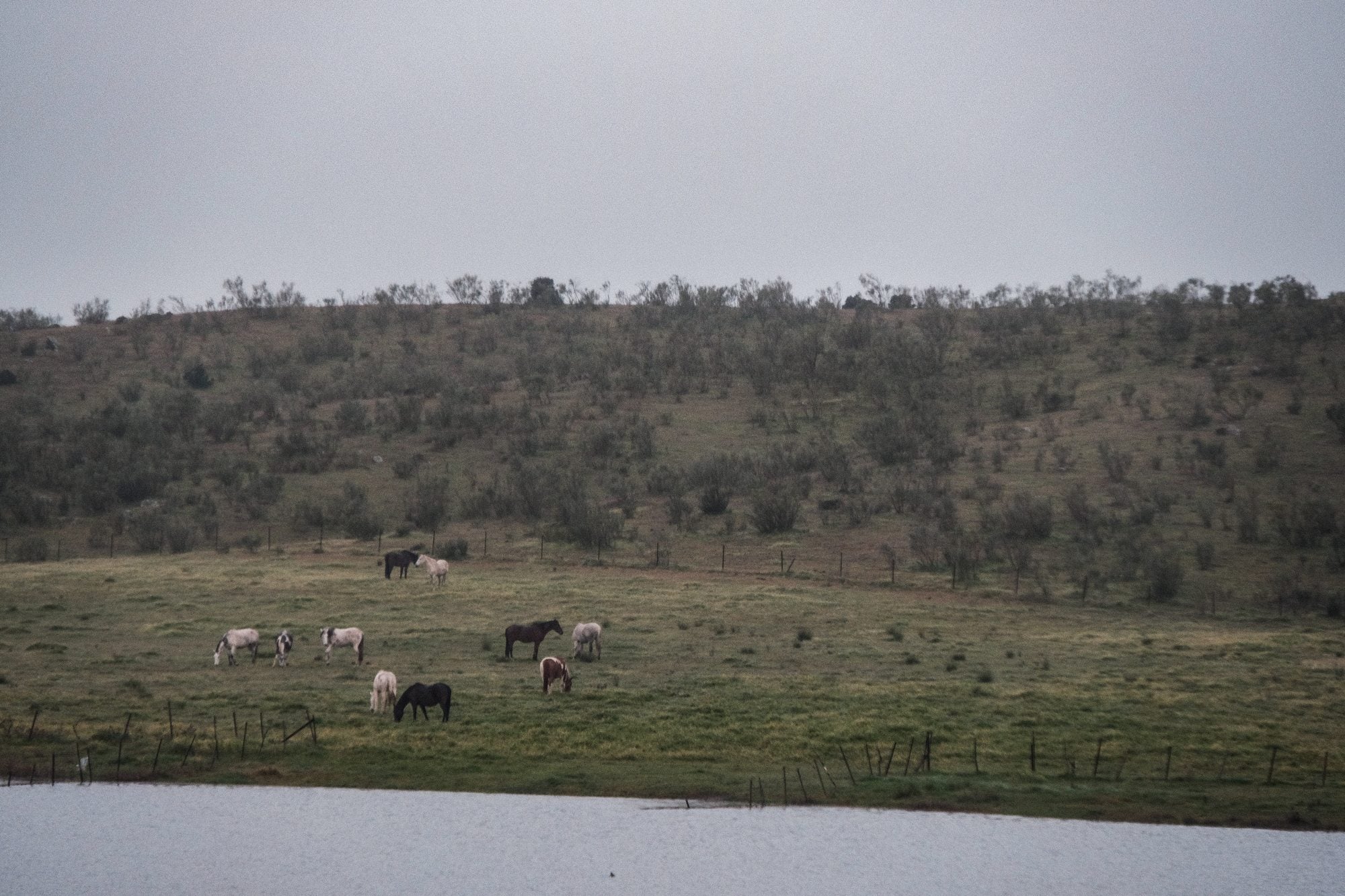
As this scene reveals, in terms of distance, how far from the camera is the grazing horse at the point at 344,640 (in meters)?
32.5

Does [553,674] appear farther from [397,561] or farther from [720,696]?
[397,561]

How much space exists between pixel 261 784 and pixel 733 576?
2579 cm

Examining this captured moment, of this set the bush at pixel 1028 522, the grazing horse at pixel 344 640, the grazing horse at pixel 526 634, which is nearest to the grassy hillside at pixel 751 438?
the bush at pixel 1028 522

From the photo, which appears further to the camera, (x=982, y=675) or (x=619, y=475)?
(x=619, y=475)

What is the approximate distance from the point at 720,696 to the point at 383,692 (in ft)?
24.8

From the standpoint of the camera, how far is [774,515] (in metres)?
57.1

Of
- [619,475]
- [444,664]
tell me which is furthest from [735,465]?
[444,664]

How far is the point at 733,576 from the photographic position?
47.7 meters

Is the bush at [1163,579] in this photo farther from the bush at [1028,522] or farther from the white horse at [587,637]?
the white horse at [587,637]

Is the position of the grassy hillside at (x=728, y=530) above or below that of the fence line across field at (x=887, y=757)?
above

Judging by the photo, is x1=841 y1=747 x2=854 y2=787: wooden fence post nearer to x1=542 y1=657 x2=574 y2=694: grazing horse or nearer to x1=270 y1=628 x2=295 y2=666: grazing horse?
x1=542 y1=657 x2=574 y2=694: grazing horse

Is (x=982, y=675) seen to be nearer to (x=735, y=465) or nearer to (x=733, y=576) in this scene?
(x=733, y=576)

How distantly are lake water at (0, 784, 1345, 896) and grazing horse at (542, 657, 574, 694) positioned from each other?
5711 millimetres

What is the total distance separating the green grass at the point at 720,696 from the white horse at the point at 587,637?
1.90ft
